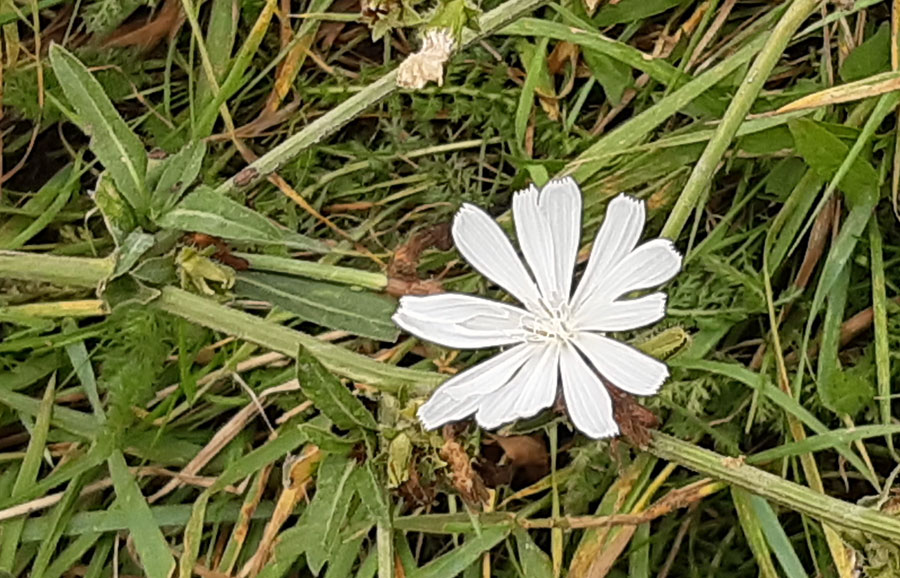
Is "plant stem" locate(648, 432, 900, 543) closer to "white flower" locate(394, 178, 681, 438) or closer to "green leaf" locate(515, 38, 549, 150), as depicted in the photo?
"white flower" locate(394, 178, 681, 438)

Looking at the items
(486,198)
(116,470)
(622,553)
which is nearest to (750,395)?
(622,553)

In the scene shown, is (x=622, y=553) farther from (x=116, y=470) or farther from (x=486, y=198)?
(x=116, y=470)

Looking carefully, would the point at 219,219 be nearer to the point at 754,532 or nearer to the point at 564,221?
the point at 564,221

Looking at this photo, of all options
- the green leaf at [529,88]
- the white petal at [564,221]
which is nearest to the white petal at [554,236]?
the white petal at [564,221]

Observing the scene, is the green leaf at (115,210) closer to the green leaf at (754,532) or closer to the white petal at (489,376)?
the white petal at (489,376)

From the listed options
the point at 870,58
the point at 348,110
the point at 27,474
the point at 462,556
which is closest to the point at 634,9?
the point at 870,58
